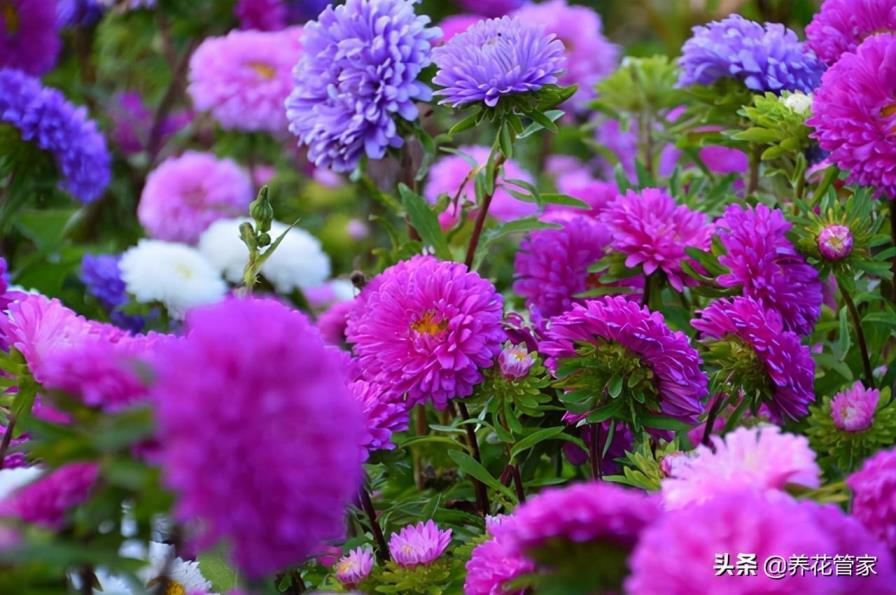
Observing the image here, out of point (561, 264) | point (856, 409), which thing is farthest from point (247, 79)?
point (856, 409)

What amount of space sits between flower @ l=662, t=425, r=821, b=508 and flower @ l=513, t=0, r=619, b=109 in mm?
1365

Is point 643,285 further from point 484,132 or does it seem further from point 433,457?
point 484,132

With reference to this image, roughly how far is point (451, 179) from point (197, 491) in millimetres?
1228

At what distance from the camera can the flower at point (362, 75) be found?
1067mm

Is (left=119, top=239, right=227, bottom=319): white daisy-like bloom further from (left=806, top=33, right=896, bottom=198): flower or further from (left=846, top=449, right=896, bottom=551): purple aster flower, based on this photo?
(left=846, top=449, right=896, bottom=551): purple aster flower

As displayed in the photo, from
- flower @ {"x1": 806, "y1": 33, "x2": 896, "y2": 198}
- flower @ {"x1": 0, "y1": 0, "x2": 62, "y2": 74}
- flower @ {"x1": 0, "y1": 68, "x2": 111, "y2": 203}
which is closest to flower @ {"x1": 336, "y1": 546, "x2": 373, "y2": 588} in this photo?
flower @ {"x1": 806, "y1": 33, "x2": 896, "y2": 198}

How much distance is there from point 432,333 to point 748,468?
0.37 meters

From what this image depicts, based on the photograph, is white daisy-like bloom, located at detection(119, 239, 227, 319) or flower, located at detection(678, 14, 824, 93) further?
white daisy-like bloom, located at detection(119, 239, 227, 319)

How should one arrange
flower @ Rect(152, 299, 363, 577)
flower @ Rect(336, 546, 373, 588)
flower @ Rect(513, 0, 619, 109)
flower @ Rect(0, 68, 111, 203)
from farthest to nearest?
flower @ Rect(513, 0, 619, 109) → flower @ Rect(0, 68, 111, 203) → flower @ Rect(336, 546, 373, 588) → flower @ Rect(152, 299, 363, 577)

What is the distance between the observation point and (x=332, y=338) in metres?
1.24

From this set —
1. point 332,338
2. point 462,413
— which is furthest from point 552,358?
point 332,338

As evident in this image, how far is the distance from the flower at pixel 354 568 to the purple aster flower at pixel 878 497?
0.40m

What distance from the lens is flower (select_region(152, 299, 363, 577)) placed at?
46cm

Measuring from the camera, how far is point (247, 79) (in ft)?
5.44
